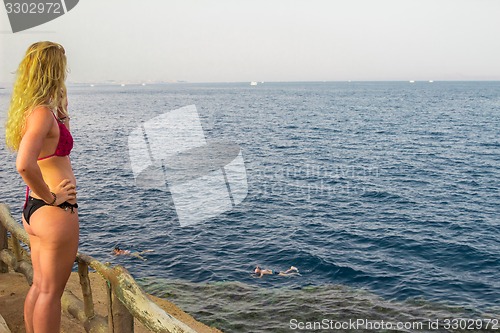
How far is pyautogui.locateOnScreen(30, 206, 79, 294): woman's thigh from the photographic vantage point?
3.67m

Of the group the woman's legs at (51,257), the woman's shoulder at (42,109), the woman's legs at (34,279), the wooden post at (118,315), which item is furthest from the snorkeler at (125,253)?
the woman's shoulder at (42,109)

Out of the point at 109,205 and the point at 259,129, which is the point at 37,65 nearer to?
the point at 109,205

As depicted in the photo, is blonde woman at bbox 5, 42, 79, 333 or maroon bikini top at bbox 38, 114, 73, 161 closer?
blonde woman at bbox 5, 42, 79, 333

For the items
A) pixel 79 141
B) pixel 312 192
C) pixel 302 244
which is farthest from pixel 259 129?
pixel 302 244

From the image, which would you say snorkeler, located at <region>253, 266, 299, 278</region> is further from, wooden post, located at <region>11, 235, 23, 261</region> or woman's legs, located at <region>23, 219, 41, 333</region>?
woman's legs, located at <region>23, 219, 41, 333</region>

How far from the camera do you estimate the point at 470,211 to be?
28344 mm

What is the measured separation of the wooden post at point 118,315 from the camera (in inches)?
178

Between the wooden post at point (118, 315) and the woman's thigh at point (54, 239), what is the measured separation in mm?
768

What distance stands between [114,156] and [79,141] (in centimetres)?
1213

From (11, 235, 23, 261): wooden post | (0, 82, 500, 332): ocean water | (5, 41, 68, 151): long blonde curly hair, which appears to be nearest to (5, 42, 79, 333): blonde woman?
(5, 41, 68, 151): long blonde curly hair

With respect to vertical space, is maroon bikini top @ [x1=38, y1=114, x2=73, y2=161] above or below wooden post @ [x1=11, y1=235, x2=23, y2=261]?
above

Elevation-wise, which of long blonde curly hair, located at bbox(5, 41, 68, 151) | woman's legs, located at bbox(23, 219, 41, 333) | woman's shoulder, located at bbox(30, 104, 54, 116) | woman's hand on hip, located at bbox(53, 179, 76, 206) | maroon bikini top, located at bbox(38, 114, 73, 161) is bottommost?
woman's legs, located at bbox(23, 219, 41, 333)

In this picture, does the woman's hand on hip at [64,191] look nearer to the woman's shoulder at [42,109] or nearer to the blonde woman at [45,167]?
the blonde woman at [45,167]

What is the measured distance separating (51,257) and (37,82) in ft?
4.51
